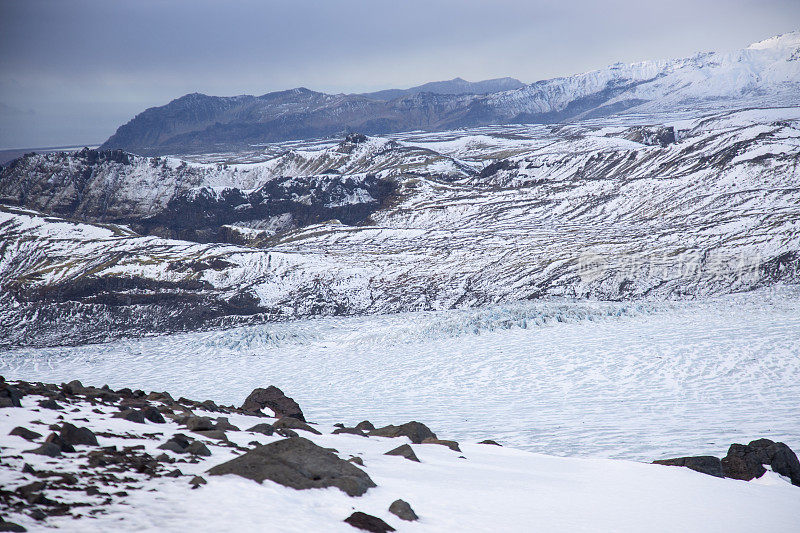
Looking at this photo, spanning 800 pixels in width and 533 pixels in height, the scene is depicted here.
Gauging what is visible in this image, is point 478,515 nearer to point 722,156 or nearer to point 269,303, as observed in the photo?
point 269,303

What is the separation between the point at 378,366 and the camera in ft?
119

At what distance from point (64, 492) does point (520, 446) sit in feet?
54.1

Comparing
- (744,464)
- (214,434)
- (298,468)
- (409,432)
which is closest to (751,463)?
(744,464)

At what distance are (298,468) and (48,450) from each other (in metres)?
4.15

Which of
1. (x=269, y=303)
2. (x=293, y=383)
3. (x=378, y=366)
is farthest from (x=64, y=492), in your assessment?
(x=269, y=303)

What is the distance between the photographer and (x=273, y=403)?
21.6 m

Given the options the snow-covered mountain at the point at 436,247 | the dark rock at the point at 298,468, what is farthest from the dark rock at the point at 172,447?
the snow-covered mountain at the point at 436,247

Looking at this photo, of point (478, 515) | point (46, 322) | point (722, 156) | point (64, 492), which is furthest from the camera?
point (722, 156)

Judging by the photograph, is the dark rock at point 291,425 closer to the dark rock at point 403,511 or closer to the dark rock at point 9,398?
the dark rock at point 9,398

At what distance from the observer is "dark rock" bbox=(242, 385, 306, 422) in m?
20.7

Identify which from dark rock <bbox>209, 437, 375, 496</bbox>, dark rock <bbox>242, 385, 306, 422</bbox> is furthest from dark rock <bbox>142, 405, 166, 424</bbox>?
dark rock <bbox>242, 385, 306, 422</bbox>

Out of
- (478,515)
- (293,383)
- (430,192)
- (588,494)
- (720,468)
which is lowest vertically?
(293,383)

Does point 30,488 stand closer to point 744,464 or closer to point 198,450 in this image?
point 198,450

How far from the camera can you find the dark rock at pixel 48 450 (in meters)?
8.98
